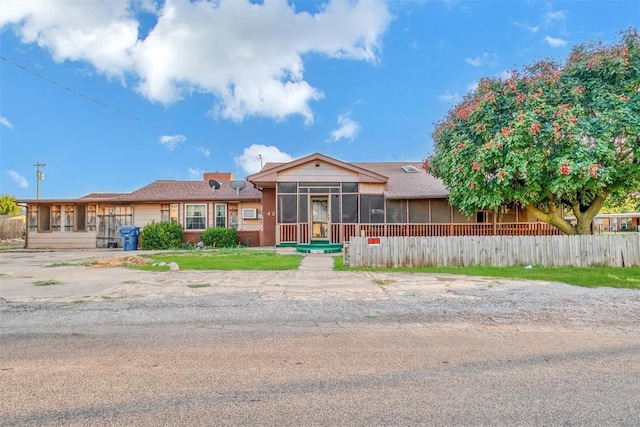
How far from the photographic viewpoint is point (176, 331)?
4.78 m

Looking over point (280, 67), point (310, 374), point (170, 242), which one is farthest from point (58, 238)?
point (310, 374)

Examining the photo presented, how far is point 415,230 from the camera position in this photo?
1791cm

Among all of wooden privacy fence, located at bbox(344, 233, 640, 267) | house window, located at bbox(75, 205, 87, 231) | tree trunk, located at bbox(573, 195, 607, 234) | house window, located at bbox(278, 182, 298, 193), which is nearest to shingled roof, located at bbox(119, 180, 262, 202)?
house window, located at bbox(75, 205, 87, 231)

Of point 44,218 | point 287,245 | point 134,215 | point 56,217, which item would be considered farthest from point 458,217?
point 44,218

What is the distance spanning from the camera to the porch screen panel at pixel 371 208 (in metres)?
18.0

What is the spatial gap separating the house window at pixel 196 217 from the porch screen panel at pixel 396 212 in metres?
10.3

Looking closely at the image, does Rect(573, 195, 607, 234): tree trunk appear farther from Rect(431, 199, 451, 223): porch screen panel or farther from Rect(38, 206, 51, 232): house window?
Rect(38, 206, 51, 232): house window

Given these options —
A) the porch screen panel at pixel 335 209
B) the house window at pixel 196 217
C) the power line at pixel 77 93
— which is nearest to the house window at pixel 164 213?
the house window at pixel 196 217

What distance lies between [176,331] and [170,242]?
16170 millimetres

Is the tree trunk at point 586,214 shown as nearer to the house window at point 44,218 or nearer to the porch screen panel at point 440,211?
the porch screen panel at point 440,211

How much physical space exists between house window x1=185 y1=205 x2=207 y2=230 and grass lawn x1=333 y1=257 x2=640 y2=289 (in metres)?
11.7

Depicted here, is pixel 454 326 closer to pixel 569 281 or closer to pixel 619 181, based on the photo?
pixel 569 281

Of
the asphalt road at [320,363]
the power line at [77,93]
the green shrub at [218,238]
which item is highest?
the power line at [77,93]

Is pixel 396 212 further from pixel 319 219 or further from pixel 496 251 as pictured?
pixel 496 251
